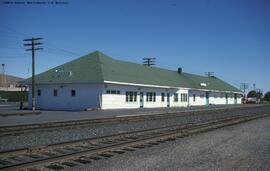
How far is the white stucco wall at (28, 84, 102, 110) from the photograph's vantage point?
1414 inches

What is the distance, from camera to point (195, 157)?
9711 millimetres

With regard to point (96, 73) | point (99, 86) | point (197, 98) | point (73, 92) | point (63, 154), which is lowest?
point (63, 154)

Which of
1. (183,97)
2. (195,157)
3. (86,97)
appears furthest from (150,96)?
(195,157)

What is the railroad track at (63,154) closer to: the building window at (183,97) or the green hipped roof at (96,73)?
the green hipped roof at (96,73)

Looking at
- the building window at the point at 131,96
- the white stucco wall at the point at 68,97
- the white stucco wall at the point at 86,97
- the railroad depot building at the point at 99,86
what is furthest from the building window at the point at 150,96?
the white stucco wall at the point at 68,97

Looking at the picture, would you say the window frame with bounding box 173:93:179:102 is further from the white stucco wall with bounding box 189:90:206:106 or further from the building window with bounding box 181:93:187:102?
the white stucco wall with bounding box 189:90:206:106

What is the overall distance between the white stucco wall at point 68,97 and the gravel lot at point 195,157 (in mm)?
23543

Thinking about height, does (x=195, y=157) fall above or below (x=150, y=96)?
below

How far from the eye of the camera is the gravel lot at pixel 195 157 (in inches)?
329

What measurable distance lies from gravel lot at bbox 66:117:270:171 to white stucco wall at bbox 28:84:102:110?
2354 cm

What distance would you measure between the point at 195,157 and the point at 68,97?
29.3 m

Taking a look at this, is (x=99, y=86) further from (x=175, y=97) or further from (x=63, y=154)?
(x=63, y=154)

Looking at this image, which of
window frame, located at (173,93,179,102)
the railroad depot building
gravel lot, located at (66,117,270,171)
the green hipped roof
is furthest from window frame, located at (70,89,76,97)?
gravel lot, located at (66,117,270,171)

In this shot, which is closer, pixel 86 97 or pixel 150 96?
pixel 86 97
